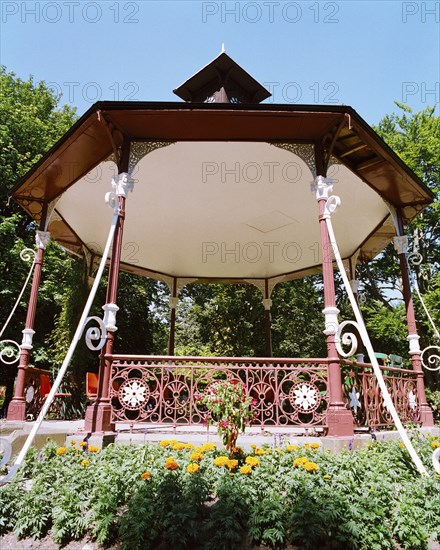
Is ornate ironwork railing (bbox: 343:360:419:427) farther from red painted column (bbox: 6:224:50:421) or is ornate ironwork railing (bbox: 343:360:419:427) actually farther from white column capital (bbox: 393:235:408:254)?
red painted column (bbox: 6:224:50:421)

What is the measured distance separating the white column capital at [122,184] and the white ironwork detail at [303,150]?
2.19 metres

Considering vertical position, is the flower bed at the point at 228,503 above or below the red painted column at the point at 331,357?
below

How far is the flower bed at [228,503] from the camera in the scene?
2.69m

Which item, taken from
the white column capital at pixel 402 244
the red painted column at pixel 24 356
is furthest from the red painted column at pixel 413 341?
the red painted column at pixel 24 356

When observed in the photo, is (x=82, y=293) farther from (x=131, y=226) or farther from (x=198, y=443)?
(x=198, y=443)

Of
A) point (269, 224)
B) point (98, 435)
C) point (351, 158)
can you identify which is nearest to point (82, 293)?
point (269, 224)

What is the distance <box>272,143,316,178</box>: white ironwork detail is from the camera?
19.4ft

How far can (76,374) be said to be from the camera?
31.9 ft

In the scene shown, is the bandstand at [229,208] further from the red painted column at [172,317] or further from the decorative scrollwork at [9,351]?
the decorative scrollwork at [9,351]

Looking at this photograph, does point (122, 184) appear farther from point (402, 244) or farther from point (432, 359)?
point (432, 359)

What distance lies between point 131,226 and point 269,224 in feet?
10.1

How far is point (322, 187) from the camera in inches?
224

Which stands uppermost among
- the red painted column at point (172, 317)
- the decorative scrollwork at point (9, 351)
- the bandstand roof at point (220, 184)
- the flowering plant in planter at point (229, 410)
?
the bandstand roof at point (220, 184)

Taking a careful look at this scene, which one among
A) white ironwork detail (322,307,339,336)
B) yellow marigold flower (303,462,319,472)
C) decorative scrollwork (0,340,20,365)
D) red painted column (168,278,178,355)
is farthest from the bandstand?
yellow marigold flower (303,462,319,472)
